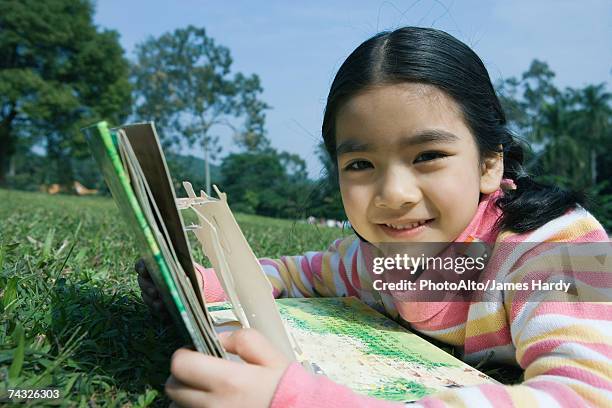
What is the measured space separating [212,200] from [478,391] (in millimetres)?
576

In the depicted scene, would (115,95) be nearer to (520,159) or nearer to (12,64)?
(12,64)

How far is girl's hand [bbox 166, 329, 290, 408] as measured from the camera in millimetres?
774

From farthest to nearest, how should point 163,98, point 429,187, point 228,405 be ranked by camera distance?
point 163,98 < point 429,187 < point 228,405

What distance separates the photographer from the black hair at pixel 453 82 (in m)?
1.27

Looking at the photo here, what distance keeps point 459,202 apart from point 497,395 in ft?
1.70

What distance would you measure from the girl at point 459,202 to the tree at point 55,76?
2204cm

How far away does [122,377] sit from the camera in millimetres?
1004

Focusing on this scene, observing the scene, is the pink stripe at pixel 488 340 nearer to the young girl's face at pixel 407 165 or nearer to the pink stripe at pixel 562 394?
the young girl's face at pixel 407 165

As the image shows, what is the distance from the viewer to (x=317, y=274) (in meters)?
1.79

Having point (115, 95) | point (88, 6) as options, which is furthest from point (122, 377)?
point (88, 6)

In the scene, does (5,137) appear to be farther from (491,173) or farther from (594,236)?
(594,236)

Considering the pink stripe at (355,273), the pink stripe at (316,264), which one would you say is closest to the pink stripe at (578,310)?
the pink stripe at (355,273)

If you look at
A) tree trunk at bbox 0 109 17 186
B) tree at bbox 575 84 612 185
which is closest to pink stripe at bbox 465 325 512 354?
tree trunk at bbox 0 109 17 186

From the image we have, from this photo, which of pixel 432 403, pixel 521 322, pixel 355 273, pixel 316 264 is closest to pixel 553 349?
pixel 521 322
